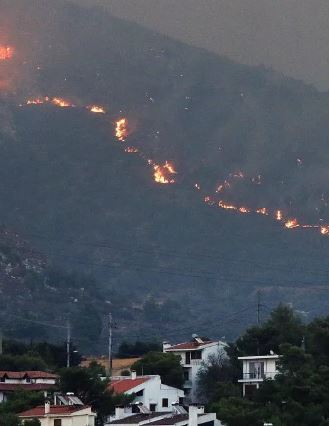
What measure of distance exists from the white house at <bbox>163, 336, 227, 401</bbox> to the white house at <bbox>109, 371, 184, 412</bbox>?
22.7 ft

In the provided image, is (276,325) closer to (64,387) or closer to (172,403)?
(172,403)

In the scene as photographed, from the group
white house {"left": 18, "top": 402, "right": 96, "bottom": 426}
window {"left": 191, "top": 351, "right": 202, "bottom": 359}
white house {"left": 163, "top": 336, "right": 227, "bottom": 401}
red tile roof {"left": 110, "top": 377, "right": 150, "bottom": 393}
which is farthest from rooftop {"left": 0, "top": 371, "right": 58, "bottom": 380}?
white house {"left": 18, "top": 402, "right": 96, "bottom": 426}

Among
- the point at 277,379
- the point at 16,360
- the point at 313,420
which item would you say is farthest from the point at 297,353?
the point at 16,360

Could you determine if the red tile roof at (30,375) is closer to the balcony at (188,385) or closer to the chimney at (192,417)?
the balcony at (188,385)

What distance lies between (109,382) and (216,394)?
24.2 ft

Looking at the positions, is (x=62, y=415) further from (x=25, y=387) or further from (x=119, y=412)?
(x=25, y=387)

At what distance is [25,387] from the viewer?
123m

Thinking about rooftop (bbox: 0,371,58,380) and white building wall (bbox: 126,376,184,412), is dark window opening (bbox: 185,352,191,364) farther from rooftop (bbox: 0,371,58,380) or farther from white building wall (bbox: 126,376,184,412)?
rooftop (bbox: 0,371,58,380)

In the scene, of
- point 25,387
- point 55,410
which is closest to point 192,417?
point 55,410

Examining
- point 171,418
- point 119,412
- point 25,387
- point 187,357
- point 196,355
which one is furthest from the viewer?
point 187,357

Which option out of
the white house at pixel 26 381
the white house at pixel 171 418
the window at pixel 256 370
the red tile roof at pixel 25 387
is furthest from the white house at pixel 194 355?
the white house at pixel 171 418

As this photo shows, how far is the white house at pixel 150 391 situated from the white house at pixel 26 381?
170 inches

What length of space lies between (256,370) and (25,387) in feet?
55.7

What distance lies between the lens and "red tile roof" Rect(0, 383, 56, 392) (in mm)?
122875
